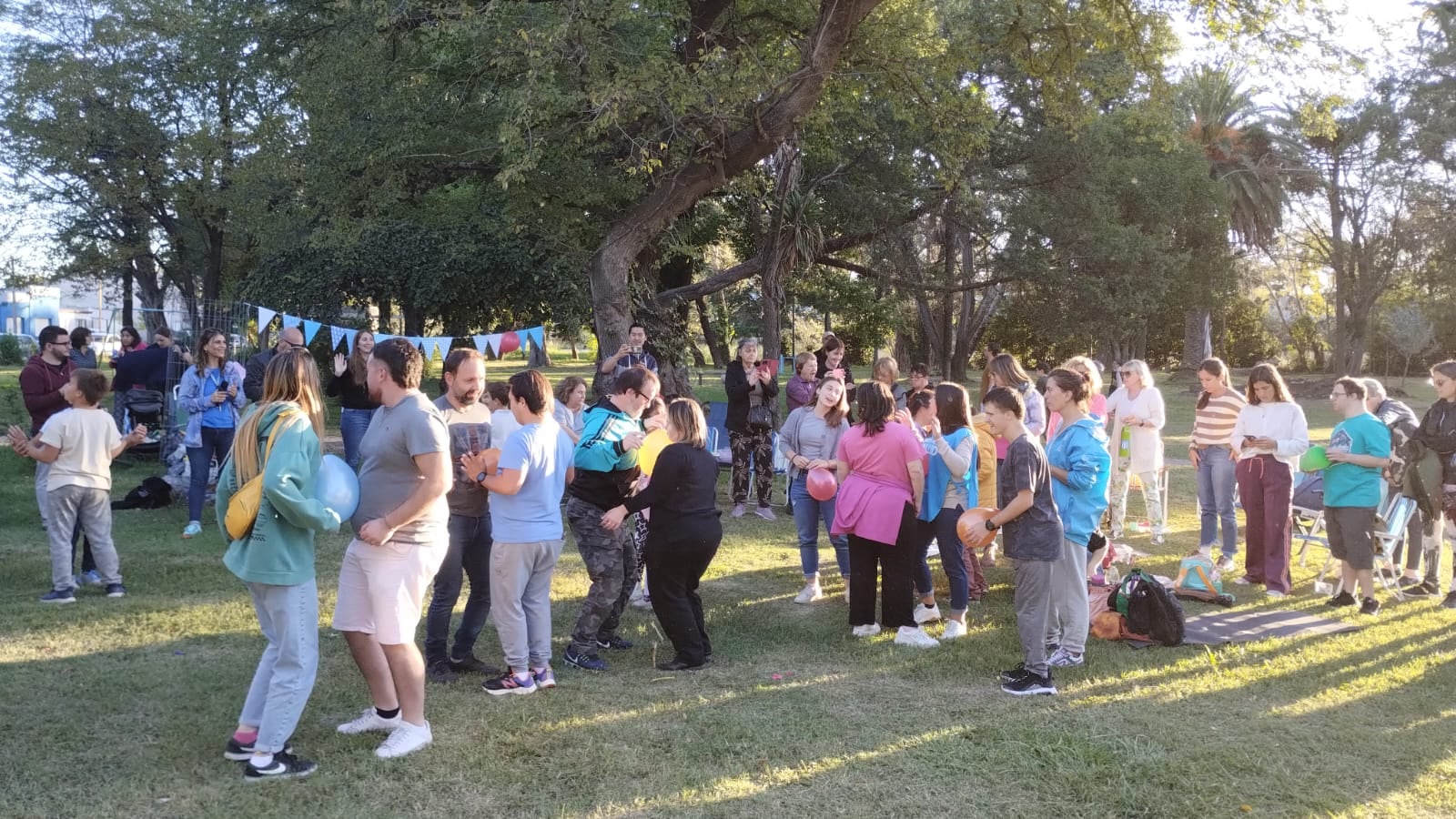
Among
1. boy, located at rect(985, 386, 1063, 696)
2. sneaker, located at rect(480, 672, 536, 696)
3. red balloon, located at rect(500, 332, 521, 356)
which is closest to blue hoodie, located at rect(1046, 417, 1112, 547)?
boy, located at rect(985, 386, 1063, 696)

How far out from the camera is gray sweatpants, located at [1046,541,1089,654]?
17.1 ft

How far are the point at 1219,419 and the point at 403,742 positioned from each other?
6.54 meters

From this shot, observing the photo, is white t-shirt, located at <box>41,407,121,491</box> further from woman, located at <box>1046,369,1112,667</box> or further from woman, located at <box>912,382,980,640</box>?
woman, located at <box>1046,369,1112,667</box>

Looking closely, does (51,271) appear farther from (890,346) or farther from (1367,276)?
(1367,276)

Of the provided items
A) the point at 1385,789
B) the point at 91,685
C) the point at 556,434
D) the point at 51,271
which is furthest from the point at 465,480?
the point at 51,271

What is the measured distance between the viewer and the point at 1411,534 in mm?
7531

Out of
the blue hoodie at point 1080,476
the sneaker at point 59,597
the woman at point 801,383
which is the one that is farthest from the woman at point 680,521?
the woman at point 801,383

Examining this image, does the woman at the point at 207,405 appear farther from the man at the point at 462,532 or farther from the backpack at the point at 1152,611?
the backpack at the point at 1152,611

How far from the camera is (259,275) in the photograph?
17562 mm

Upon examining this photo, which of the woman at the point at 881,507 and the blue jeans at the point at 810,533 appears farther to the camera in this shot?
the blue jeans at the point at 810,533

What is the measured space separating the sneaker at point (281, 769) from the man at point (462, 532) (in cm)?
113

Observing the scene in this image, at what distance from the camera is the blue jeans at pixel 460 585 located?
16.1ft

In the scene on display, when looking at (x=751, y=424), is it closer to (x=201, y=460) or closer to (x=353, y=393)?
(x=353, y=393)

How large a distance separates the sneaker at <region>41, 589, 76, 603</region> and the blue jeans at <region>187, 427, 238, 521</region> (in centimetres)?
212
